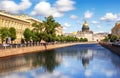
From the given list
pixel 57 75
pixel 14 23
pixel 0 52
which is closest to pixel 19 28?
pixel 14 23

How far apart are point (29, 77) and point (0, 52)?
18956 millimetres

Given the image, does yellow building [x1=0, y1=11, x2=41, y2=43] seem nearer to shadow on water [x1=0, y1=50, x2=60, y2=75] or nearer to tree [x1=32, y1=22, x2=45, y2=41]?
tree [x1=32, y1=22, x2=45, y2=41]

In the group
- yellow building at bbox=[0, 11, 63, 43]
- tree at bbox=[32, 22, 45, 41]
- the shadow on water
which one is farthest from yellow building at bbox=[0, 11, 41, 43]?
the shadow on water

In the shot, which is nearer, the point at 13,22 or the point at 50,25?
the point at 50,25

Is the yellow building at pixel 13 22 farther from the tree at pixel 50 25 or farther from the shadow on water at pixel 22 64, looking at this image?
the shadow on water at pixel 22 64

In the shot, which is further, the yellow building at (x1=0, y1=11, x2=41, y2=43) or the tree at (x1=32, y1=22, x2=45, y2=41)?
the yellow building at (x1=0, y1=11, x2=41, y2=43)

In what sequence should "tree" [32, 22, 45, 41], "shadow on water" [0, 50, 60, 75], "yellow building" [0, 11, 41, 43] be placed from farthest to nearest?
"yellow building" [0, 11, 41, 43] → "tree" [32, 22, 45, 41] → "shadow on water" [0, 50, 60, 75]

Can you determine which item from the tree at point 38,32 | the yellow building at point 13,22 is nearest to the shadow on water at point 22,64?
the tree at point 38,32

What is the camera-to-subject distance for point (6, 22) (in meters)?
91.8

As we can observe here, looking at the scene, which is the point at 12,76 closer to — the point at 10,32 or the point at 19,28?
the point at 10,32

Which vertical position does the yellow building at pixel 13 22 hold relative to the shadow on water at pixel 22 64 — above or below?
above

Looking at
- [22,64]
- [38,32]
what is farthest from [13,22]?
[22,64]

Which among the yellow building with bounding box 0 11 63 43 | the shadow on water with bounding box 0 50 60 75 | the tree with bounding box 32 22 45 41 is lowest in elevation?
the shadow on water with bounding box 0 50 60 75

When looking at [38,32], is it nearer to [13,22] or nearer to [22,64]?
[13,22]
